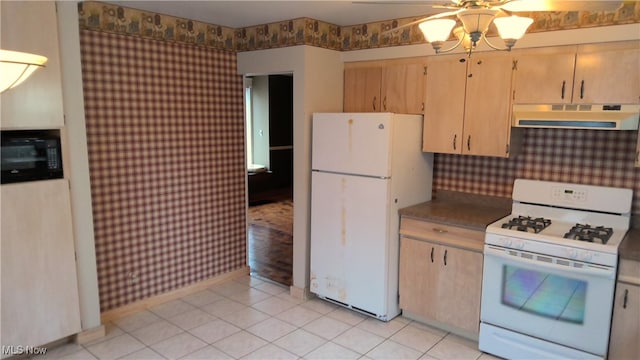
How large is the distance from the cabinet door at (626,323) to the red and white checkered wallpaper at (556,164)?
724 millimetres

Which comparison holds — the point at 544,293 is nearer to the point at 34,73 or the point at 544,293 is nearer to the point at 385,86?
the point at 385,86

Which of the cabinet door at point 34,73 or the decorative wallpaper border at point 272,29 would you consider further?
the decorative wallpaper border at point 272,29

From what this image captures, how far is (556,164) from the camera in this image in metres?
3.19

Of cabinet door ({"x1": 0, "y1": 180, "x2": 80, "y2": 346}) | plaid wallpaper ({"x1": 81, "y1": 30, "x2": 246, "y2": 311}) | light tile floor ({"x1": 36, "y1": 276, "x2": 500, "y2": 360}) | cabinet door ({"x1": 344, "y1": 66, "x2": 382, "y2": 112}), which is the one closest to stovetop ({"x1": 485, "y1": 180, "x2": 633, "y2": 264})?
light tile floor ({"x1": 36, "y1": 276, "x2": 500, "y2": 360})

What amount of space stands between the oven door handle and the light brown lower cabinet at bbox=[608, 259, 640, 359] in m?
0.07

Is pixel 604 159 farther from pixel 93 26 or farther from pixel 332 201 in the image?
pixel 93 26

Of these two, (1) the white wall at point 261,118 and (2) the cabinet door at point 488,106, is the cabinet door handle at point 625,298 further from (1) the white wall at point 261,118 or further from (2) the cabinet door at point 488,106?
(1) the white wall at point 261,118

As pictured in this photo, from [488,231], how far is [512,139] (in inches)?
28.8

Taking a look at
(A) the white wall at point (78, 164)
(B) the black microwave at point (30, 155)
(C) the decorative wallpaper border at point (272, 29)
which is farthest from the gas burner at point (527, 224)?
(B) the black microwave at point (30, 155)

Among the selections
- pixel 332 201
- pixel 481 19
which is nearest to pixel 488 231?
pixel 332 201

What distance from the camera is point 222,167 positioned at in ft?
13.4

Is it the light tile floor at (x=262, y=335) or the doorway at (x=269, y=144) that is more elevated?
the doorway at (x=269, y=144)

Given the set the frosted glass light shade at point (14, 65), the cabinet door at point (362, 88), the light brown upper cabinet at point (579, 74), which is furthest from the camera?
the cabinet door at point (362, 88)

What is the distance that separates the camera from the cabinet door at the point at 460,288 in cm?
305
